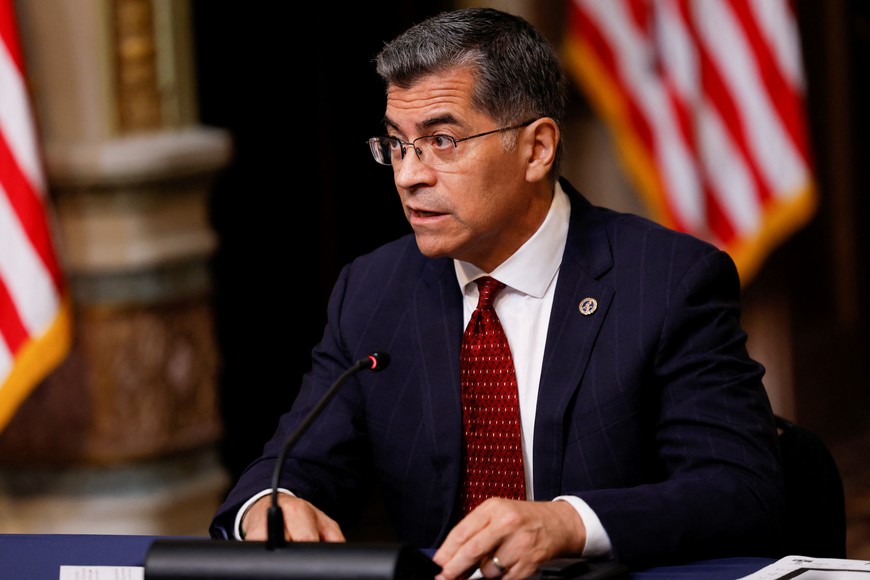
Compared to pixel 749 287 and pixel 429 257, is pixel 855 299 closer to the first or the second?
pixel 749 287

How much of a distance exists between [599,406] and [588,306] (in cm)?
17

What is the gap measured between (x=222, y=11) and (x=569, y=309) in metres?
2.51

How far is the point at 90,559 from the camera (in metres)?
2.05

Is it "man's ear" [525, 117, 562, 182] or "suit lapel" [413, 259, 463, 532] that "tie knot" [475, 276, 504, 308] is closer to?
"suit lapel" [413, 259, 463, 532]

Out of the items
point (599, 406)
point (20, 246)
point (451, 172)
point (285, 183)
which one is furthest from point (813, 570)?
point (285, 183)

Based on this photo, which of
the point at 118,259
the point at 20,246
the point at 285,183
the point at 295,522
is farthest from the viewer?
the point at 285,183

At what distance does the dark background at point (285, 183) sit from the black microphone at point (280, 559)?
9.36ft

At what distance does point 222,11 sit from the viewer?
4.48 metres

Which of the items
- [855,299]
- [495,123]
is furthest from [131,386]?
[855,299]

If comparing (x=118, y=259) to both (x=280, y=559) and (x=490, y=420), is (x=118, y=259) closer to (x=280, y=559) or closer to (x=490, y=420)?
(x=490, y=420)

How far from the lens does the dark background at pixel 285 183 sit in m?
4.59

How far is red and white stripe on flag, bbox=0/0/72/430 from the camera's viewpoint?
11.0 ft

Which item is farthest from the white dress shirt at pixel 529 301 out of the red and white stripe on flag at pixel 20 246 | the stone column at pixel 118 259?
the stone column at pixel 118 259

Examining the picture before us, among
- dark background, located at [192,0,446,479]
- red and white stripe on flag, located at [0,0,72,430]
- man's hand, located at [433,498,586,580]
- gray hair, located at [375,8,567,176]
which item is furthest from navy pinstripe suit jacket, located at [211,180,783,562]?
dark background, located at [192,0,446,479]
